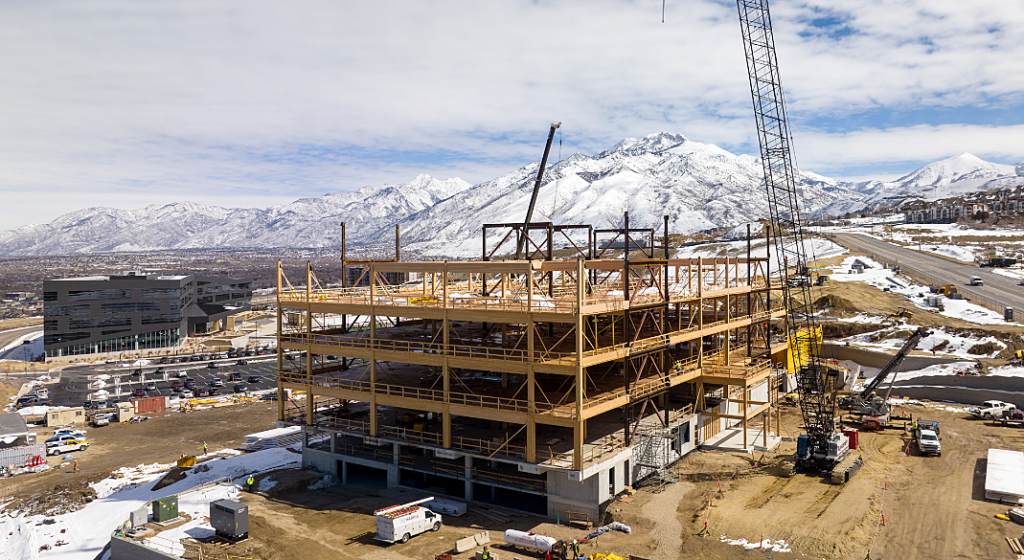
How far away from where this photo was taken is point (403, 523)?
3541 cm

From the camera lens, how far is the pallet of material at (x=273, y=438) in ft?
194

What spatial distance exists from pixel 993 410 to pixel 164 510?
6702 cm

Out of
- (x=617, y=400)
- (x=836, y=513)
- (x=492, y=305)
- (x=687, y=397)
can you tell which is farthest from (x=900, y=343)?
(x=492, y=305)

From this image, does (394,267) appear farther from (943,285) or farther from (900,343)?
(943,285)

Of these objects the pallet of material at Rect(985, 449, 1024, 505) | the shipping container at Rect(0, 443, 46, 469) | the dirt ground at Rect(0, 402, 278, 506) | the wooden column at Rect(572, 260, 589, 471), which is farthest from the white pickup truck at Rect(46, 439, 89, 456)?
the pallet of material at Rect(985, 449, 1024, 505)

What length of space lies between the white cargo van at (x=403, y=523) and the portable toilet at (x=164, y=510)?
13.3 metres

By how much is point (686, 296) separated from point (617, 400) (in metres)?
13.4

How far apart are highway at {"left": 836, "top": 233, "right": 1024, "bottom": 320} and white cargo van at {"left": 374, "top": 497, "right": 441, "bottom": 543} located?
87.1m

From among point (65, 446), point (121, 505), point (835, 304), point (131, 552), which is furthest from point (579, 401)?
point (835, 304)

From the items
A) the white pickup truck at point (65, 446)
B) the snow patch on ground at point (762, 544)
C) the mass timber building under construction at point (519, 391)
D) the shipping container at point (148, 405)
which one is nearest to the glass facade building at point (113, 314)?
the shipping container at point (148, 405)

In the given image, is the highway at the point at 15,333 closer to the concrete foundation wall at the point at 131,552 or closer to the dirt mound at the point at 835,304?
the concrete foundation wall at the point at 131,552

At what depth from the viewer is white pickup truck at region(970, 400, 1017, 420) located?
58000 mm

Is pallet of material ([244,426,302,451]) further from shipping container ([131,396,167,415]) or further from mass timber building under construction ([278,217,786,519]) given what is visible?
shipping container ([131,396,167,415])

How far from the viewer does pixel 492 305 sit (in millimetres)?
40469
